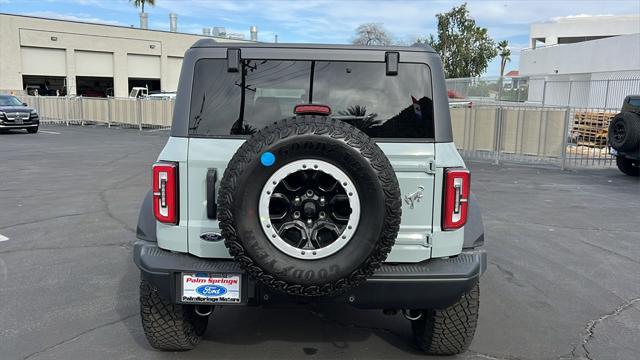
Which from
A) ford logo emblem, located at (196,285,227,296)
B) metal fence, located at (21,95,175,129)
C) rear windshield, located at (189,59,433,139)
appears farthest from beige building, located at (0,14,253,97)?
ford logo emblem, located at (196,285,227,296)

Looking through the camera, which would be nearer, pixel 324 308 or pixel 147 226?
pixel 147 226

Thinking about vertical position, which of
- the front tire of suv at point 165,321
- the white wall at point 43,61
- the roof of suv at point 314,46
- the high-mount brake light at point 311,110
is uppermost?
the white wall at point 43,61

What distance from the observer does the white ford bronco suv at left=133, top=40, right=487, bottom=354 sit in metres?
2.81

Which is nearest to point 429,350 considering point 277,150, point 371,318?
point 371,318

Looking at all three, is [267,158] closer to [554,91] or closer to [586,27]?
[554,91]

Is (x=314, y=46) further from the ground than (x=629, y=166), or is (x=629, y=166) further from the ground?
(x=314, y=46)

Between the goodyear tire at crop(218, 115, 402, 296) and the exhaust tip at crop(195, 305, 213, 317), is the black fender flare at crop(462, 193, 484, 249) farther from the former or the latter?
the exhaust tip at crop(195, 305, 213, 317)

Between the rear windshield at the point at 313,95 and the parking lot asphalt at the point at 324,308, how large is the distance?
118 cm

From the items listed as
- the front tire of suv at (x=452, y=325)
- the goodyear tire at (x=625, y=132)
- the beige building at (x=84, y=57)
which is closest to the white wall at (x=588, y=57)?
the goodyear tire at (x=625, y=132)

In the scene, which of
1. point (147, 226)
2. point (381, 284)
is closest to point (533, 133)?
point (381, 284)

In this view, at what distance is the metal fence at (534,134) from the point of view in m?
13.7

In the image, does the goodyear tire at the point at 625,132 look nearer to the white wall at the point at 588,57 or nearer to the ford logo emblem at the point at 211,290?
the ford logo emblem at the point at 211,290

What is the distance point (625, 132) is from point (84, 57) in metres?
46.4

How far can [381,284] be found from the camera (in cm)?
307
